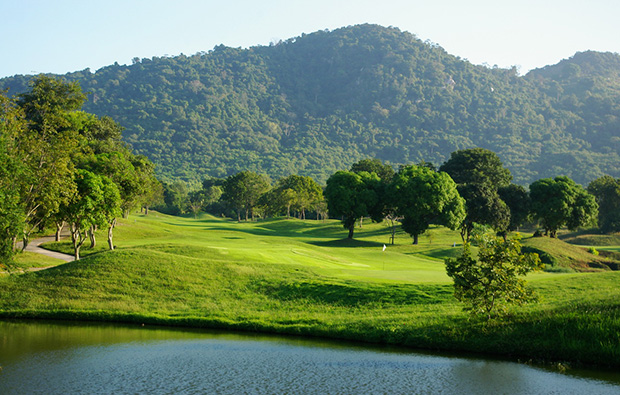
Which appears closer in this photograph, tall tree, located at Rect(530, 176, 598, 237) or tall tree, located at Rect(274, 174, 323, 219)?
tall tree, located at Rect(530, 176, 598, 237)

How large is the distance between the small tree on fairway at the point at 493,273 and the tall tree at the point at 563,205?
70.1 m

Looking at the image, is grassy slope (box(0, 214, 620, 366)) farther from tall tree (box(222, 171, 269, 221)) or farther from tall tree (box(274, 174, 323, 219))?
tall tree (box(222, 171, 269, 221))

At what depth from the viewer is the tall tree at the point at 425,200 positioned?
77875 millimetres

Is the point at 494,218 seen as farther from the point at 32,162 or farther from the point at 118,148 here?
the point at 32,162

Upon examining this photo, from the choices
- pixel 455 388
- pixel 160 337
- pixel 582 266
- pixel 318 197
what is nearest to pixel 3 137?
pixel 160 337

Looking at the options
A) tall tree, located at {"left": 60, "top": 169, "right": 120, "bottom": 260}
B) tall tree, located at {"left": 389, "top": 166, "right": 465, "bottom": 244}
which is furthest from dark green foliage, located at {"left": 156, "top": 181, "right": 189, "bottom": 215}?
tall tree, located at {"left": 60, "top": 169, "right": 120, "bottom": 260}

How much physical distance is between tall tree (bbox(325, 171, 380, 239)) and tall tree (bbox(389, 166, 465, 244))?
424 cm

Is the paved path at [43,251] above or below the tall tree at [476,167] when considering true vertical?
below

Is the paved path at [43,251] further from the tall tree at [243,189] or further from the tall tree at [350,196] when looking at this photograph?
the tall tree at [243,189]

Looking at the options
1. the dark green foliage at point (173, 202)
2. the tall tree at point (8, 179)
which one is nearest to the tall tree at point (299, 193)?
the dark green foliage at point (173, 202)

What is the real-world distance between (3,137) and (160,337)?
18.6 m

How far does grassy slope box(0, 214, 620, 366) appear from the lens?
22719mm

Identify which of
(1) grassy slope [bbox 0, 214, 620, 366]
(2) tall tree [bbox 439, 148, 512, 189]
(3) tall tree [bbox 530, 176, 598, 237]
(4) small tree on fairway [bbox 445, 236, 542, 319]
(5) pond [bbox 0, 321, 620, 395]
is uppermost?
(2) tall tree [bbox 439, 148, 512, 189]

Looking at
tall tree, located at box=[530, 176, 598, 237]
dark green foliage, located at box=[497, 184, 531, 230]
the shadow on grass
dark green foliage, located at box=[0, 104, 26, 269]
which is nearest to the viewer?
dark green foliage, located at box=[0, 104, 26, 269]
